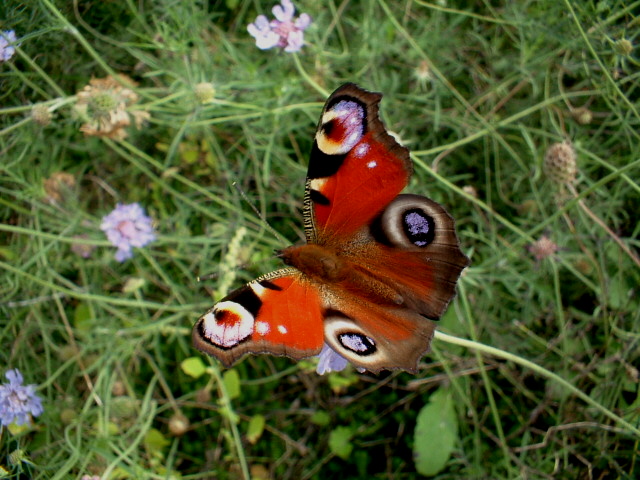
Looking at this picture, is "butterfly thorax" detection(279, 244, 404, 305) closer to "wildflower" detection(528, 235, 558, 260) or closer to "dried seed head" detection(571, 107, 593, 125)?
"wildflower" detection(528, 235, 558, 260)

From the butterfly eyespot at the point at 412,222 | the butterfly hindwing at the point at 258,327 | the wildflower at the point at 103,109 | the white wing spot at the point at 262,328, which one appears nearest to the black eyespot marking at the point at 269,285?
the butterfly hindwing at the point at 258,327

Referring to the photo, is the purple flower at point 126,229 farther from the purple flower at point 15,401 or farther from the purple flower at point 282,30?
the purple flower at point 282,30

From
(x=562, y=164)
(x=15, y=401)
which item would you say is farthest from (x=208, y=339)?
(x=562, y=164)

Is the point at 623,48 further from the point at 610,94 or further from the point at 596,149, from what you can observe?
the point at 596,149

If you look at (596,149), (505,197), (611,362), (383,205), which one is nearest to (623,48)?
(596,149)

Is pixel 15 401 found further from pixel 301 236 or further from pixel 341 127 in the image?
pixel 341 127

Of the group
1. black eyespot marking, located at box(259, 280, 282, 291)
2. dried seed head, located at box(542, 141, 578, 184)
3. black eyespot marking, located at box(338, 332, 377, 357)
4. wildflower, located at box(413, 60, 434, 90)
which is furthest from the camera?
wildflower, located at box(413, 60, 434, 90)

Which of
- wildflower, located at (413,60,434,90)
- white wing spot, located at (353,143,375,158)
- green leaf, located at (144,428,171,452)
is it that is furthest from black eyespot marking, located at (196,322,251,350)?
wildflower, located at (413,60,434,90)
